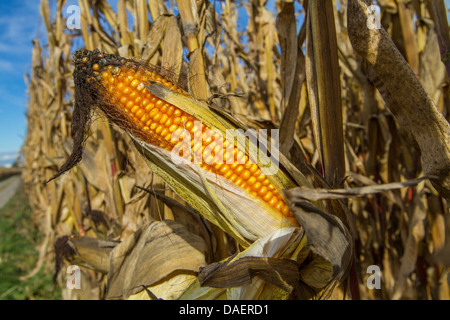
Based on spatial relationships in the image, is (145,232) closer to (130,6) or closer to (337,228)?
(337,228)

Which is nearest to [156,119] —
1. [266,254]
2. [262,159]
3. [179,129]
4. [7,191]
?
[179,129]

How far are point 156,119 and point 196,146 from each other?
14 centimetres

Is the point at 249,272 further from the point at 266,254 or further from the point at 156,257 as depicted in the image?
the point at 156,257

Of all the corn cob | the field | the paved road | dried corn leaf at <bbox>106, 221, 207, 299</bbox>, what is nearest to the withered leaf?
the field

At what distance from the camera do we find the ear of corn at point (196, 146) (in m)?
0.81

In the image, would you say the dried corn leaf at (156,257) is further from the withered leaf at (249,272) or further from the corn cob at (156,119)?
the corn cob at (156,119)

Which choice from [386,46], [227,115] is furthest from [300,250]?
[386,46]

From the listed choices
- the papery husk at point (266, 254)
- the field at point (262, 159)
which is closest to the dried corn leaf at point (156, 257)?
the field at point (262, 159)

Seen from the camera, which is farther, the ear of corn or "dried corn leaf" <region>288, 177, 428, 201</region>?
the ear of corn

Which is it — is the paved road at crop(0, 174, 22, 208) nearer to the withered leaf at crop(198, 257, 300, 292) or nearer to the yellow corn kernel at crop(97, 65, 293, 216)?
the yellow corn kernel at crop(97, 65, 293, 216)

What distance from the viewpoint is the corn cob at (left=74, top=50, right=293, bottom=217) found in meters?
0.82

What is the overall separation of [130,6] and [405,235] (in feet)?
6.31

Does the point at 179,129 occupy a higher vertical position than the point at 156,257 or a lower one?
higher

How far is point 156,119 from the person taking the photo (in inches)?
33.4
